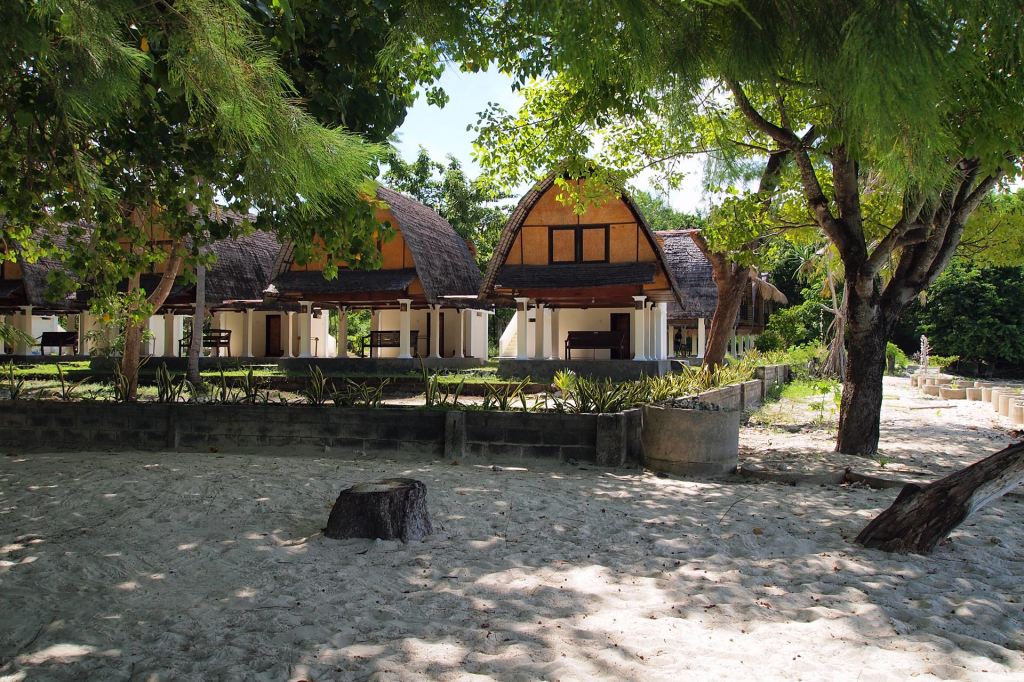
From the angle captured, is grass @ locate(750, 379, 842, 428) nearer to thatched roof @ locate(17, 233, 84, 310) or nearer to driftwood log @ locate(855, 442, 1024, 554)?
driftwood log @ locate(855, 442, 1024, 554)

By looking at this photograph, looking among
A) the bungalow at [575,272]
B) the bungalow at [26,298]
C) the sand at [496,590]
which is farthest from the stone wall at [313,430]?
the bungalow at [26,298]

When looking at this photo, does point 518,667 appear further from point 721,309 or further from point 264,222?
point 721,309

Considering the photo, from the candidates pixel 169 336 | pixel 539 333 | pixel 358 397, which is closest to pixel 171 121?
pixel 358 397

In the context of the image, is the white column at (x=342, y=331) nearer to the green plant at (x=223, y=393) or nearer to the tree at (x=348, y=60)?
the green plant at (x=223, y=393)

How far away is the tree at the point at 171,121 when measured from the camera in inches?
134

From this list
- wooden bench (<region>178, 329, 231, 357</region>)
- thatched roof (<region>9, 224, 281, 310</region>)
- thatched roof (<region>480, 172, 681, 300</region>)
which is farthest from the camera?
wooden bench (<region>178, 329, 231, 357</region>)

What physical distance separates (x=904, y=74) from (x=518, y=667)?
10.6 ft

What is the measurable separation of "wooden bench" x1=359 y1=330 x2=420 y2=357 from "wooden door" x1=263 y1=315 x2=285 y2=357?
392 centimetres

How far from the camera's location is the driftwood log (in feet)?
14.5

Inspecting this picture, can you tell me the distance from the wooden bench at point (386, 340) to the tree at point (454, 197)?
20.7ft

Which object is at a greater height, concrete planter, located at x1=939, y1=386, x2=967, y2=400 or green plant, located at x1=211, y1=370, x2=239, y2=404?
green plant, located at x1=211, y1=370, x2=239, y2=404

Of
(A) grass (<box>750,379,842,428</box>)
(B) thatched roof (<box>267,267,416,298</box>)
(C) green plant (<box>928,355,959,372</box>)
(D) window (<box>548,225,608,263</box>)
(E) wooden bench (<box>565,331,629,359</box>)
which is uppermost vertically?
(D) window (<box>548,225,608,263</box>)

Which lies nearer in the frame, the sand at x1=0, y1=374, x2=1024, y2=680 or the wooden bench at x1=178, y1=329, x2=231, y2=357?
the sand at x1=0, y1=374, x2=1024, y2=680

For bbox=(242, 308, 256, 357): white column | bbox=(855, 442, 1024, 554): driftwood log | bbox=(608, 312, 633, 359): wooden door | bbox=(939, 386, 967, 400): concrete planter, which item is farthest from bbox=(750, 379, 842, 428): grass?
bbox=(242, 308, 256, 357): white column
